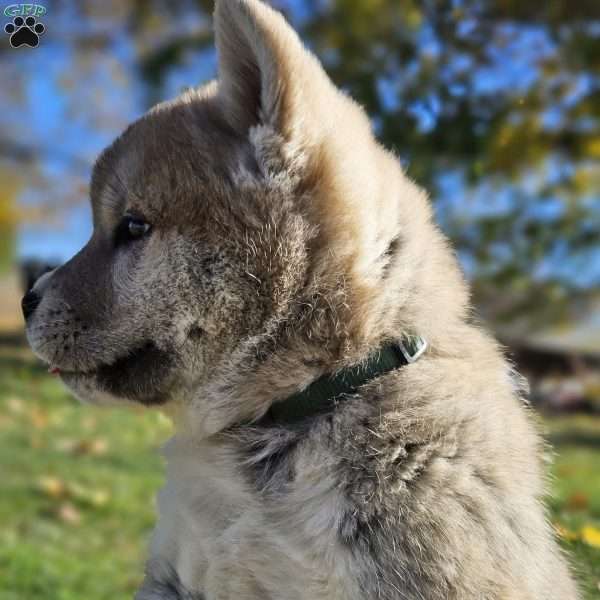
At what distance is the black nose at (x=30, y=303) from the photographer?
7.65 feet

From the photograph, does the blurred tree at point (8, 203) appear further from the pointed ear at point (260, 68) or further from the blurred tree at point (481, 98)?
the pointed ear at point (260, 68)

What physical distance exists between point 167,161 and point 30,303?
0.60 m

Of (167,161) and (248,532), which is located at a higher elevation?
(167,161)

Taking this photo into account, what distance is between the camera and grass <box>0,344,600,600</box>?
12.8 ft

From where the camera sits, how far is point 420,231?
231 centimetres

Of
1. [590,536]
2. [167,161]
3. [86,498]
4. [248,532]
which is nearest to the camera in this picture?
[248,532]

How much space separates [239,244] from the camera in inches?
83.0

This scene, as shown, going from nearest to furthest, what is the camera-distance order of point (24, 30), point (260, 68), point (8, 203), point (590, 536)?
point (260, 68)
point (590, 536)
point (24, 30)
point (8, 203)

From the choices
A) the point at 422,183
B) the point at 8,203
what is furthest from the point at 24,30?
the point at 8,203

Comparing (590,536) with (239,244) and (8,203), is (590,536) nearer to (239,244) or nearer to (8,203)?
(239,244)

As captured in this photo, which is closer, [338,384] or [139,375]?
[338,384]

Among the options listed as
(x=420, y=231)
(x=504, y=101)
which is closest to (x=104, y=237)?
(x=420, y=231)

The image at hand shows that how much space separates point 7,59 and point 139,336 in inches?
458

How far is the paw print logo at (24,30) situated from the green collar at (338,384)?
3274 mm
